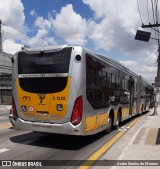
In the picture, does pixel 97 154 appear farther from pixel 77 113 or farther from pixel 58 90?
pixel 58 90

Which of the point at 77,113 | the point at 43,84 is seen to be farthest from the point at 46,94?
the point at 77,113

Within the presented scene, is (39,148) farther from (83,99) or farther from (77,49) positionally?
(77,49)

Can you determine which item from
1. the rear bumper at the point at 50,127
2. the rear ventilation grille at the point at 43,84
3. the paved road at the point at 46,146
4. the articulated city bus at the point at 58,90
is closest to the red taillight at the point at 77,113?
the articulated city bus at the point at 58,90

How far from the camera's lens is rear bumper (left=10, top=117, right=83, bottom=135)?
9889 millimetres

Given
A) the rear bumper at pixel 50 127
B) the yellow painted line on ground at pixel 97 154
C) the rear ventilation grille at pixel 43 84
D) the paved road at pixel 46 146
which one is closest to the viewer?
the yellow painted line on ground at pixel 97 154

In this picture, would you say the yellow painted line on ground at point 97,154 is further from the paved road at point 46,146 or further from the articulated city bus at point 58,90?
the articulated city bus at point 58,90

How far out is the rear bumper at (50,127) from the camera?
9.89 metres

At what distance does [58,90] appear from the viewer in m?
10.1

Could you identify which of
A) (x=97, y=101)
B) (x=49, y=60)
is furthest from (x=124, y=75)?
(x=49, y=60)

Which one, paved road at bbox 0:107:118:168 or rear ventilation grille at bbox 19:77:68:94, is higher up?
rear ventilation grille at bbox 19:77:68:94

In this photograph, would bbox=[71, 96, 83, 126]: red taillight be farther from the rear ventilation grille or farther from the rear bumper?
the rear ventilation grille

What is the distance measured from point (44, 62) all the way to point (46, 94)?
3.31ft

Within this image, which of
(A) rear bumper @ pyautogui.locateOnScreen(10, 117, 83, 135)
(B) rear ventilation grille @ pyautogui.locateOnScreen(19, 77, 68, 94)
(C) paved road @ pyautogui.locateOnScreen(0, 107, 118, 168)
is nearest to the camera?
(C) paved road @ pyautogui.locateOnScreen(0, 107, 118, 168)

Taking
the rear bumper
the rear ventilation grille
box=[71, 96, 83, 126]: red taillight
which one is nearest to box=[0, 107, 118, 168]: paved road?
the rear bumper
